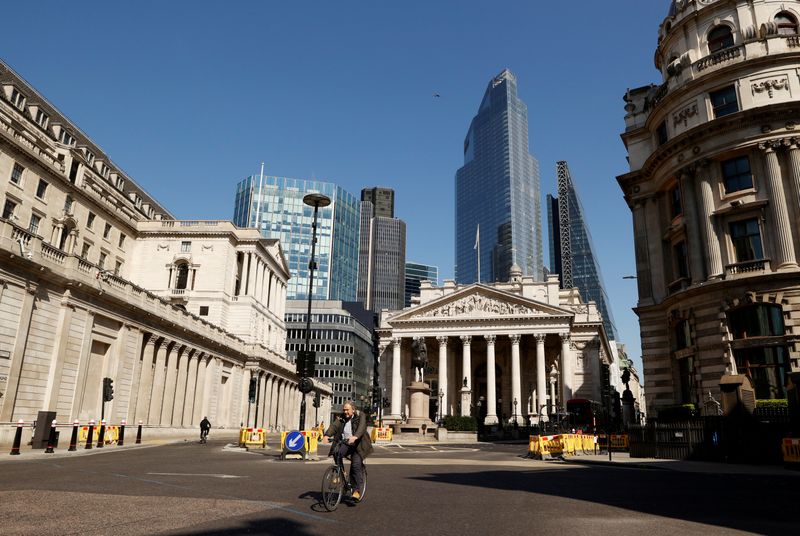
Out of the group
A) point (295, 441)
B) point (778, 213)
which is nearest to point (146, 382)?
point (295, 441)

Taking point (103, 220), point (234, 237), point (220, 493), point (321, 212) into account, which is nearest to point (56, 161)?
point (103, 220)

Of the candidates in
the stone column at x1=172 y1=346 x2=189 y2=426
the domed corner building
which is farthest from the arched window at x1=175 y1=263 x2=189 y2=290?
the domed corner building

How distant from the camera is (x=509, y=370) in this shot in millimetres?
84312

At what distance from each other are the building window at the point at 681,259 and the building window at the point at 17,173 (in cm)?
4557

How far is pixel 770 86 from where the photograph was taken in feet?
101

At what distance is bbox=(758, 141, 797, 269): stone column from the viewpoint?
92.2 ft

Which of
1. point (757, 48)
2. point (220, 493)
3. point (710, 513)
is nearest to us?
point (710, 513)

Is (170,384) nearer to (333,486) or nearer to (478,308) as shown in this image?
(333,486)

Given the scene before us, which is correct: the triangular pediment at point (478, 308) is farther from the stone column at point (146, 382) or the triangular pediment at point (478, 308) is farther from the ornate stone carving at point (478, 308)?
the stone column at point (146, 382)

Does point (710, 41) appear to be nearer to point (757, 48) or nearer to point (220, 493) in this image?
point (757, 48)

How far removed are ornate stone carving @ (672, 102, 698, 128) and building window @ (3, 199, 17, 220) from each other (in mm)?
45195

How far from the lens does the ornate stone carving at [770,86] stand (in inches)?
1200

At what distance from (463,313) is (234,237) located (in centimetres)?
3333

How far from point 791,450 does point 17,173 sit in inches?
1898
